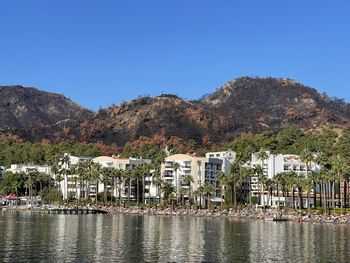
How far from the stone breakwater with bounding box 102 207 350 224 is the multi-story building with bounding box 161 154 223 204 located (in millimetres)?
36853

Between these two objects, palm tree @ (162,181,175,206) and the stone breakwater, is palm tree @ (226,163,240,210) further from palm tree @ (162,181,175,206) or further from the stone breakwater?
palm tree @ (162,181,175,206)

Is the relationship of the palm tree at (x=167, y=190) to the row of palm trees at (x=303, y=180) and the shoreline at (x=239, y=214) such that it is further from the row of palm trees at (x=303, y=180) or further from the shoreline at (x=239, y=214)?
the row of palm trees at (x=303, y=180)

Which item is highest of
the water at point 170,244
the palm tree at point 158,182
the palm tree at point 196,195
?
the palm tree at point 158,182

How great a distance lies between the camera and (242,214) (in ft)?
448

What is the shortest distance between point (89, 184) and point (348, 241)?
5097 inches

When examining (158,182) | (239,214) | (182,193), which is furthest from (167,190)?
(239,214)

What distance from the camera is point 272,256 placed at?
2360 inches

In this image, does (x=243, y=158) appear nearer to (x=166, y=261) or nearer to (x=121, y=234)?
(x=121, y=234)

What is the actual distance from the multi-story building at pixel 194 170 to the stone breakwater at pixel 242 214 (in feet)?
121

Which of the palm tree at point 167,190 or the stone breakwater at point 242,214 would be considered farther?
the palm tree at point 167,190

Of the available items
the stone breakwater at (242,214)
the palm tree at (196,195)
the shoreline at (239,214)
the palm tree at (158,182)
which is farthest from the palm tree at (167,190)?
the stone breakwater at (242,214)

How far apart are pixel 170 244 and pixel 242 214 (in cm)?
6893

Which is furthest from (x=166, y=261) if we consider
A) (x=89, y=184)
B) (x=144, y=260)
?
(x=89, y=184)

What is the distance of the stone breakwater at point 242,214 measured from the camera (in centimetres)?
11876
